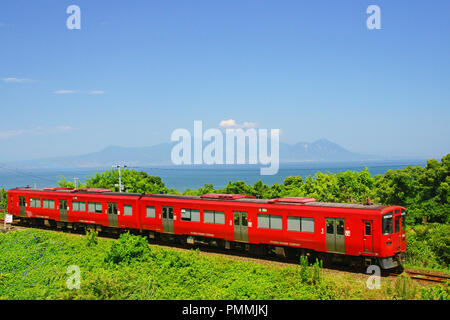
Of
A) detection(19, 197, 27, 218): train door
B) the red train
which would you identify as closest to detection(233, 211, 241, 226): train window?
the red train

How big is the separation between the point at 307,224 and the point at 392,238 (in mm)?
3643

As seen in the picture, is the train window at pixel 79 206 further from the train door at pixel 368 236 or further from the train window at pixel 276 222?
the train door at pixel 368 236

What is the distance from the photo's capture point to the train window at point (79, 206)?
27.6m

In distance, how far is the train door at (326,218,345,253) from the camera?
17.4m

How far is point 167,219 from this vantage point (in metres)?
23.4

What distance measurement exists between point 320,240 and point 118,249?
30.7 ft

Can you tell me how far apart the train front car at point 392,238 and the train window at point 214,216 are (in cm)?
805

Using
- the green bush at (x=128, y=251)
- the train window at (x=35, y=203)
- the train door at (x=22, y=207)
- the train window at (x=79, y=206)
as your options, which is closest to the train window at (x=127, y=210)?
the train window at (x=79, y=206)

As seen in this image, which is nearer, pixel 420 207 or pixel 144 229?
pixel 144 229

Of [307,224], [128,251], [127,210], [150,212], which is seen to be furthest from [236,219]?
[127,210]

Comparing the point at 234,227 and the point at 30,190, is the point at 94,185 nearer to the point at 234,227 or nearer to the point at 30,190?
the point at 30,190

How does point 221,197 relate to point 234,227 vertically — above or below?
above
